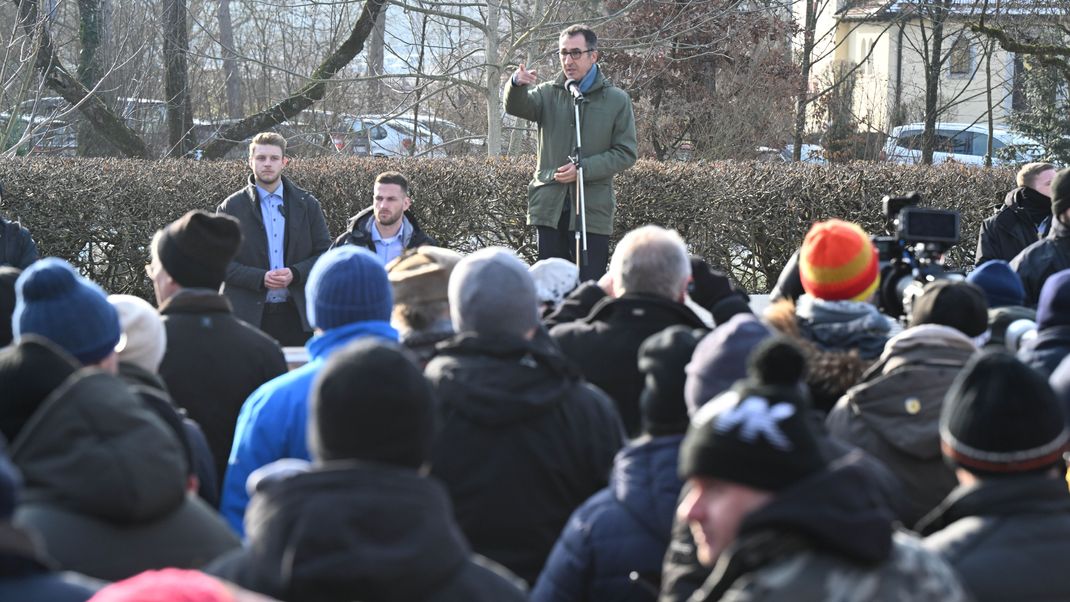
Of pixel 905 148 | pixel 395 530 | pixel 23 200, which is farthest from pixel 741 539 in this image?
pixel 905 148

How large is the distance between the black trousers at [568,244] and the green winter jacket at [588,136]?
66 millimetres

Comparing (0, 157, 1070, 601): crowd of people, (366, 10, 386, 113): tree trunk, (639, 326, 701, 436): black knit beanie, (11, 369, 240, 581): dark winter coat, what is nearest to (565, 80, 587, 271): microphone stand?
(0, 157, 1070, 601): crowd of people

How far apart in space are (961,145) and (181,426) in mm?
25925

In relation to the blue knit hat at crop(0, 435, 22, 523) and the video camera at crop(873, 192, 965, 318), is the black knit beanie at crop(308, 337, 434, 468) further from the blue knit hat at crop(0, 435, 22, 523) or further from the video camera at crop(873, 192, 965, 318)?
the video camera at crop(873, 192, 965, 318)

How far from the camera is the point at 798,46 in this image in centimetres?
2620

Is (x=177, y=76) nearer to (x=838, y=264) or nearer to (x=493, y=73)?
(x=493, y=73)

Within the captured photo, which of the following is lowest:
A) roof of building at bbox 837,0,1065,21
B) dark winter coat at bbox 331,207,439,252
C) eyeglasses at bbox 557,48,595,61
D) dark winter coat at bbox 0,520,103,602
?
dark winter coat at bbox 0,520,103,602

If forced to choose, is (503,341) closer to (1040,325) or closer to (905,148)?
(1040,325)

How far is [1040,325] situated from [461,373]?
207 centimetres

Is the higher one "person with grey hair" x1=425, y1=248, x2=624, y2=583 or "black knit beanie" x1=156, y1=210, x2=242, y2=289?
"black knit beanie" x1=156, y1=210, x2=242, y2=289

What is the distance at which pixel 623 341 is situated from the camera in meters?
4.58

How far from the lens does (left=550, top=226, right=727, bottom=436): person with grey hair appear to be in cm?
458

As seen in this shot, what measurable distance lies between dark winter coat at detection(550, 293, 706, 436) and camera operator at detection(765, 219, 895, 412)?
1.17 feet

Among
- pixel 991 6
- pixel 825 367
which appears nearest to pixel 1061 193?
pixel 825 367
